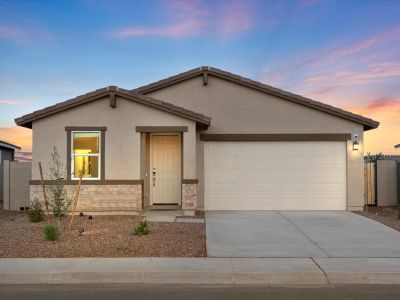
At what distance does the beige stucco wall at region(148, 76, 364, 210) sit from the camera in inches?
642

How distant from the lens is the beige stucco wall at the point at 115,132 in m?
14.6

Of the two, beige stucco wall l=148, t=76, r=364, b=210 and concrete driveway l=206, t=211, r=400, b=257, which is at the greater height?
beige stucco wall l=148, t=76, r=364, b=210

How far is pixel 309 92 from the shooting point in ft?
76.9

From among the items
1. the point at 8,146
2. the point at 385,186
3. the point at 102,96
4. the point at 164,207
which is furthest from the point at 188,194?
the point at 8,146

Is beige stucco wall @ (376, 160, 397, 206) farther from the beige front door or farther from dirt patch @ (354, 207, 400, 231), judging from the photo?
the beige front door

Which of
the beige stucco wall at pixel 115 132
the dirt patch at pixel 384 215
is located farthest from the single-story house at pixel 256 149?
the beige stucco wall at pixel 115 132

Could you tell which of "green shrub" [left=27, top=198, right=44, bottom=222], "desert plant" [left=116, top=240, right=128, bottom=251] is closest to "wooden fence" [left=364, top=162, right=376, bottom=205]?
"desert plant" [left=116, top=240, right=128, bottom=251]

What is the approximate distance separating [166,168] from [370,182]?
26.6ft

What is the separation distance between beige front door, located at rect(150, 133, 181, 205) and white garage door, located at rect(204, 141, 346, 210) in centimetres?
104

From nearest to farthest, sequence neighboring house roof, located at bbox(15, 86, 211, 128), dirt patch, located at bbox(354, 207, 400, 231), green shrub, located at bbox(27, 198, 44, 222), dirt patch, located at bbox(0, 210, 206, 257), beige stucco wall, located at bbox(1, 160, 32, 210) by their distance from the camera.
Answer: dirt patch, located at bbox(0, 210, 206, 257) → green shrub, located at bbox(27, 198, 44, 222) → dirt patch, located at bbox(354, 207, 400, 231) → neighboring house roof, located at bbox(15, 86, 211, 128) → beige stucco wall, located at bbox(1, 160, 32, 210)

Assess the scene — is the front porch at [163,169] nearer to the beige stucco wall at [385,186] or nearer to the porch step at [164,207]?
the porch step at [164,207]

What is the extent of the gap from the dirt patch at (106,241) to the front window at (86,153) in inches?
73.7

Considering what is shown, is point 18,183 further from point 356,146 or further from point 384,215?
point 384,215

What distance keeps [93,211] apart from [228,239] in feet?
17.9
